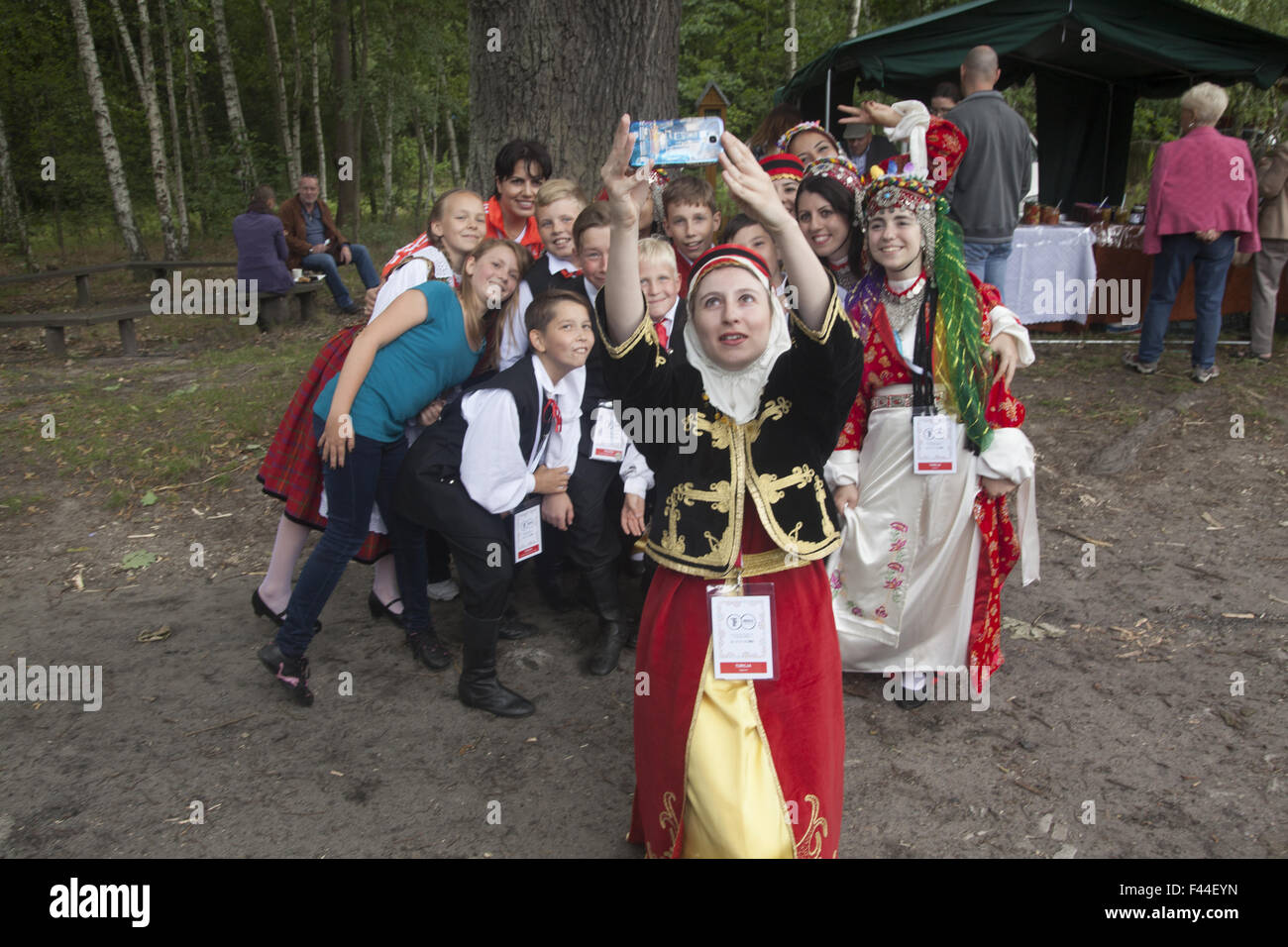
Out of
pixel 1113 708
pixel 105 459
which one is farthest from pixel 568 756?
pixel 105 459

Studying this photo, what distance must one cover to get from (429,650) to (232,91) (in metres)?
15.3

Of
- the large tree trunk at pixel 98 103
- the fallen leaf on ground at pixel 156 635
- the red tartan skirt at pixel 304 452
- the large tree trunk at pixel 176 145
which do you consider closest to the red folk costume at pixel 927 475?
the red tartan skirt at pixel 304 452

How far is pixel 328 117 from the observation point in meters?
27.0

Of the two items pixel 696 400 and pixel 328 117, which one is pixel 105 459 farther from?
pixel 328 117

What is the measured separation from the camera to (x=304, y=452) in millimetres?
3578

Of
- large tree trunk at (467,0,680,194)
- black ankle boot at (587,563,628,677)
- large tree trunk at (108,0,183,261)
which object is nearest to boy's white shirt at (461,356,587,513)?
black ankle boot at (587,563,628,677)

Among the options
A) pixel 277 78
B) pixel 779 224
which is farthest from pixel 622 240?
pixel 277 78

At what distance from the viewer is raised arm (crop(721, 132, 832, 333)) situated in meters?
1.85

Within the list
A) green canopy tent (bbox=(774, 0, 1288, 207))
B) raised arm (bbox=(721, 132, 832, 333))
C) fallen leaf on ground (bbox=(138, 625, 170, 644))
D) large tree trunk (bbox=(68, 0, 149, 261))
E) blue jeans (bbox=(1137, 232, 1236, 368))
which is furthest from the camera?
large tree trunk (bbox=(68, 0, 149, 261))

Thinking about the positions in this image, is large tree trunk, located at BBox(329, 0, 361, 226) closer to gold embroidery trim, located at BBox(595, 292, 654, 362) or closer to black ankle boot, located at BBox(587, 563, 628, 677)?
black ankle boot, located at BBox(587, 563, 628, 677)

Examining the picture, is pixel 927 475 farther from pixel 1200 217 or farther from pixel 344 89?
pixel 344 89

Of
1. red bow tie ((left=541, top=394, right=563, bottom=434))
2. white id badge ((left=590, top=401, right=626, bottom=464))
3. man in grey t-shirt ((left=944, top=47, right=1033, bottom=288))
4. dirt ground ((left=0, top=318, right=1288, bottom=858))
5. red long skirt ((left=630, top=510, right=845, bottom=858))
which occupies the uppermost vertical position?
man in grey t-shirt ((left=944, top=47, right=1033, bottom=288))

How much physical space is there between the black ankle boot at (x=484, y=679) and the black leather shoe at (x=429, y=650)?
311 millimetres
